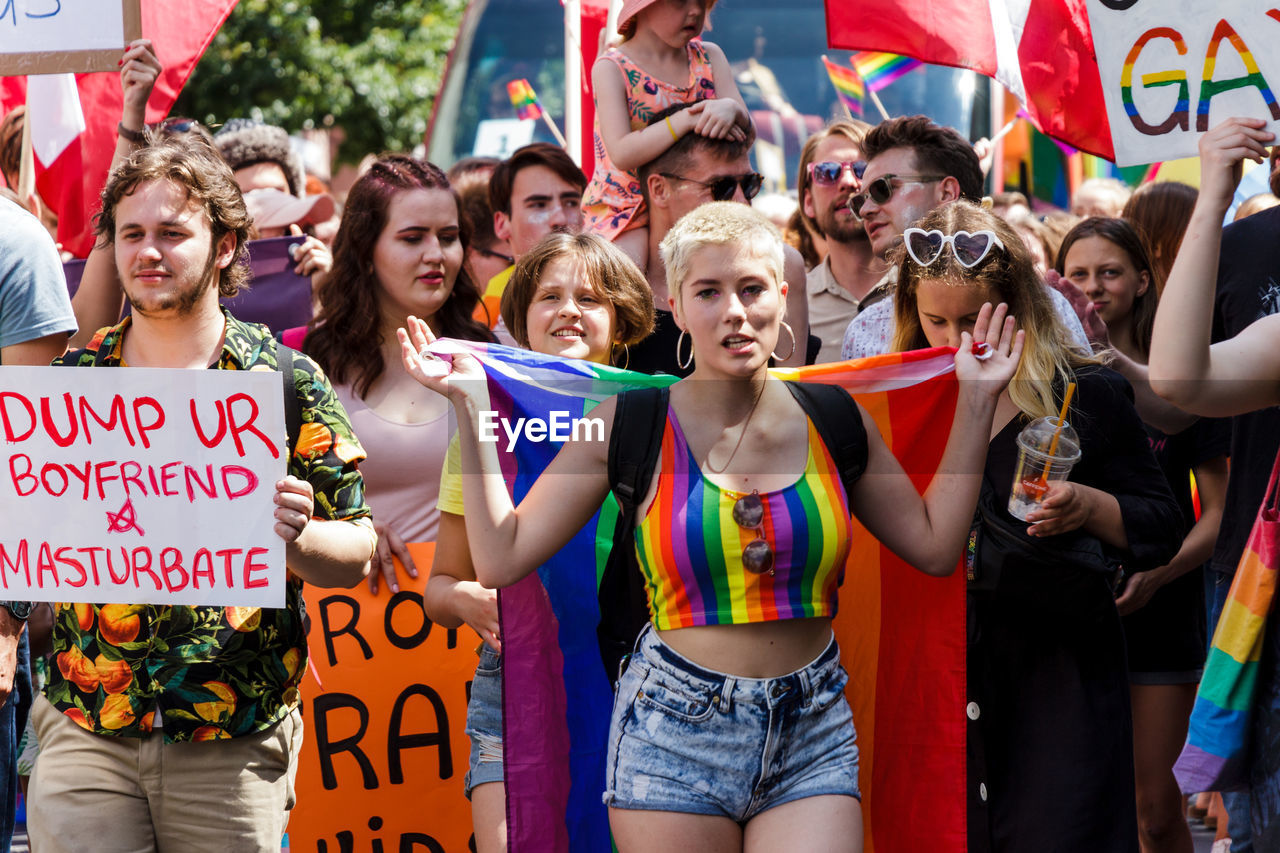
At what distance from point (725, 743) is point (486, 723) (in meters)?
1.01

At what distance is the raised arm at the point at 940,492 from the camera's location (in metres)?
3.25

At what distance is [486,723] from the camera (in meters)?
3.81

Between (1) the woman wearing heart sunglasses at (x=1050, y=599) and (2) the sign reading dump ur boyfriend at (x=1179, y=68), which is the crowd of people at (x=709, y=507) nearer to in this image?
(1) the woman wearing heart sunglasses at (x=1050, y=599)

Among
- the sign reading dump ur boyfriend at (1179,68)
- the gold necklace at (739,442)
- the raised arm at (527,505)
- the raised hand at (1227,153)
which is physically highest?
the sign reading dump ur boyfriend at (1179,68)

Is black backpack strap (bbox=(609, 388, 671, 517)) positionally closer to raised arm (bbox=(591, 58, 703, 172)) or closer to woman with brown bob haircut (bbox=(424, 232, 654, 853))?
woman with brown bob haircut (bbox=(424, 232, 654, 853))

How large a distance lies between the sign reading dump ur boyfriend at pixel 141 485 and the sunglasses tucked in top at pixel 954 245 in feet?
4.97

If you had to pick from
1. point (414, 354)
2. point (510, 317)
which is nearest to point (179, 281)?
point (414, 354)

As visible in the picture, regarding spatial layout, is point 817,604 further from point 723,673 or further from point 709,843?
point 709,843

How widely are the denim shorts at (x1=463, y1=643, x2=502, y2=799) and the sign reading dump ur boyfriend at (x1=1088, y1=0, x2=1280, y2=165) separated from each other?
6.59 ft

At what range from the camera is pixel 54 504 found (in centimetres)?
341

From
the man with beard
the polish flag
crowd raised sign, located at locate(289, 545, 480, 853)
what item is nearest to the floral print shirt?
crowd raised sign, located at locate(289, 545, 480, 853)

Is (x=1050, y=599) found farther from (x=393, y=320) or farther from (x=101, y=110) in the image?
(x=101, y=110)

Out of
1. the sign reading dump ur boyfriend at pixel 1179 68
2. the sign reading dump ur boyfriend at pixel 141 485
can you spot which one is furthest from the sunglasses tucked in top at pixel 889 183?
the sign reading dump ur boyfriend at pixel 141 485

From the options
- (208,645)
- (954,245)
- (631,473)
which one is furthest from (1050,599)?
(208,645)
